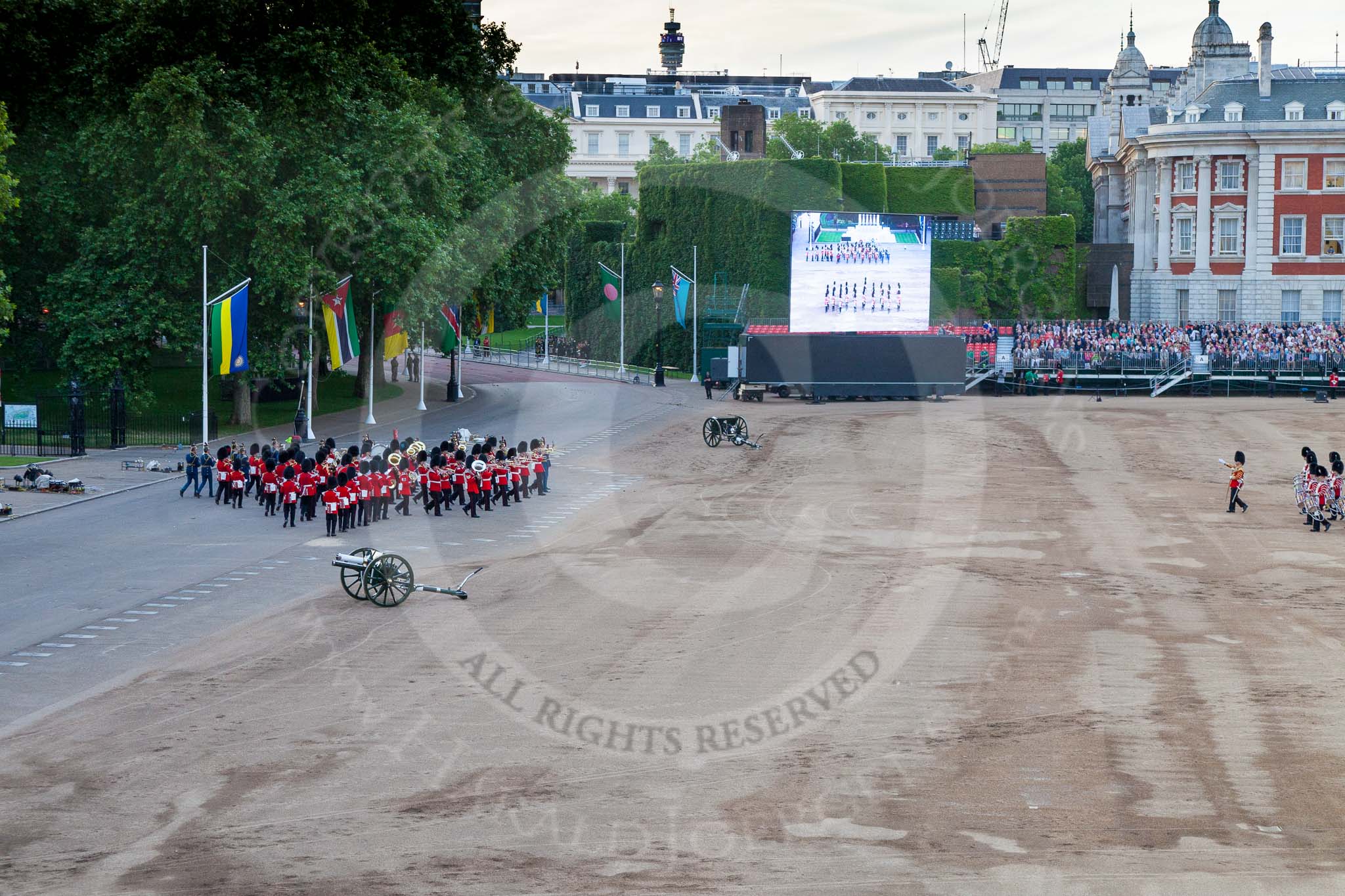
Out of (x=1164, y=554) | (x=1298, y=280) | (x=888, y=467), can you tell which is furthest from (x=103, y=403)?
(x=1298, y=280)

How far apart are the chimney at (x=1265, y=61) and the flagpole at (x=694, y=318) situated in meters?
32.5

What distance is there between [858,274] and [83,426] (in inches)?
1332

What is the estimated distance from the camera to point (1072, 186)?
12262 cm

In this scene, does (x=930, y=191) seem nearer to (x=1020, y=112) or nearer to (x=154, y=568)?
(x=154, y=568)

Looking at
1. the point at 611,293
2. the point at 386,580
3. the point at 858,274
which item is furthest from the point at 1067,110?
the point at 386,580

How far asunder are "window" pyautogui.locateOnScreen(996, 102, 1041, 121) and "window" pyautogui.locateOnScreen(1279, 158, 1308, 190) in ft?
303

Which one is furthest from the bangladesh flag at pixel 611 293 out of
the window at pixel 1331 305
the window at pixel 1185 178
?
the window at pixel 1331 305

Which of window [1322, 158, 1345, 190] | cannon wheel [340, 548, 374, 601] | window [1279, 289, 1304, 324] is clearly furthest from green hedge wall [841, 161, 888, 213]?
cannon wheel [340, 548, 374, 601]

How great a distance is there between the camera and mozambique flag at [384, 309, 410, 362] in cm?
4875

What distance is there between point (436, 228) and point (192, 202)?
25.9ft

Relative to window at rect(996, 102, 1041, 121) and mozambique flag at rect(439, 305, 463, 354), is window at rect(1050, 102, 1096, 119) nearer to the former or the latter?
window at rect(996, 102, 1041, 121)

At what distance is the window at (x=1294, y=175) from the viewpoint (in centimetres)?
7912

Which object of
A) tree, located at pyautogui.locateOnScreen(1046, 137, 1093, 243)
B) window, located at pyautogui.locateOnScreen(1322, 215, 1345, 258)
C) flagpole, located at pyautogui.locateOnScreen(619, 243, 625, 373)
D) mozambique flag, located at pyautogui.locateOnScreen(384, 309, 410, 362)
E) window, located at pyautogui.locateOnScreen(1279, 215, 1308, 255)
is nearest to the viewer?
mozambique flag, located at pyautogui.locateOnScreen(384, 309, 410, 362)

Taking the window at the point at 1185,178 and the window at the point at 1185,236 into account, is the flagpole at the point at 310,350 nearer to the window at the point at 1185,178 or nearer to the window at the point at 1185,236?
the window at the point at 1185,236
